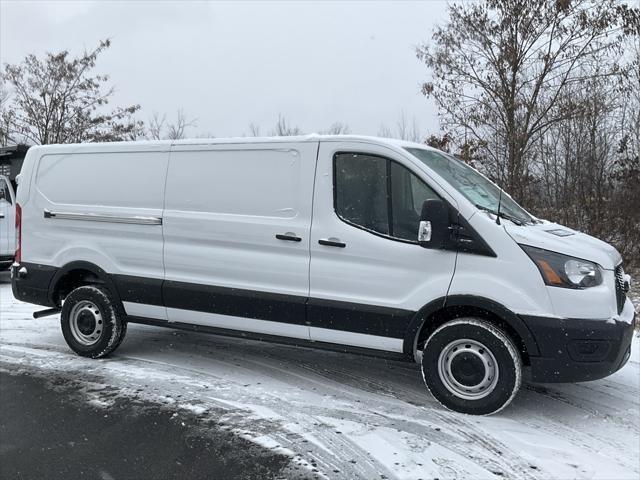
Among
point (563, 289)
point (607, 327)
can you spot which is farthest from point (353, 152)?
point (607, 327)

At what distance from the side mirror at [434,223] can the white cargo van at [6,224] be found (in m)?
9.07

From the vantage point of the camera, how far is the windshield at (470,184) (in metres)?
4.33

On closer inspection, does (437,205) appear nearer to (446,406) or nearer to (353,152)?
(353,152)

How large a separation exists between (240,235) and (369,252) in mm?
1147

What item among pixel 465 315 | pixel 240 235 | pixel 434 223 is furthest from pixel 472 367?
pixel 240 235

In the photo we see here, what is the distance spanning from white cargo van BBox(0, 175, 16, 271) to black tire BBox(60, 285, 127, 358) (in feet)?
19.0

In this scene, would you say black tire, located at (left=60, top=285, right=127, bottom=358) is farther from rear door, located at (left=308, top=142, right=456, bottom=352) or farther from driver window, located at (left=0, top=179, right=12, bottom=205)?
driver window, located at (left=0, top=179, right=12, bottom=205)

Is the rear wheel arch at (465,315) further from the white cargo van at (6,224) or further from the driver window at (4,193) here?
the driver window at (4,193)

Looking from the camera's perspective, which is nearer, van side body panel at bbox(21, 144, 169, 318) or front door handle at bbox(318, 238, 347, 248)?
front door handle at bbox(318, 238, 347, 248)

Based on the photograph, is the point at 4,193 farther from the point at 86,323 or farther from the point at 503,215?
the point at 503,215

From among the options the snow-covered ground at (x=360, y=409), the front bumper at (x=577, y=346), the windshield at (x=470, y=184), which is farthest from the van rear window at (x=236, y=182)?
the front bumper at (x=577, y=346)

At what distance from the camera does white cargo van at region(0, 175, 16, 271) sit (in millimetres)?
10398

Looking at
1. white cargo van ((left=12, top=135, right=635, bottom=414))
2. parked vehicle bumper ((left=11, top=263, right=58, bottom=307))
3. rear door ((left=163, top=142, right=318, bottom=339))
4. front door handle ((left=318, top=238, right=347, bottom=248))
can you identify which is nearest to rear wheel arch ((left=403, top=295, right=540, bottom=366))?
white cargo van ((left=12, top=135, right=635, bottom=414))

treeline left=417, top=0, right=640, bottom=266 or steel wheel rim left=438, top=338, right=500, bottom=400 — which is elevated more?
treeline left=417, top=0, right=640, bottom=266
